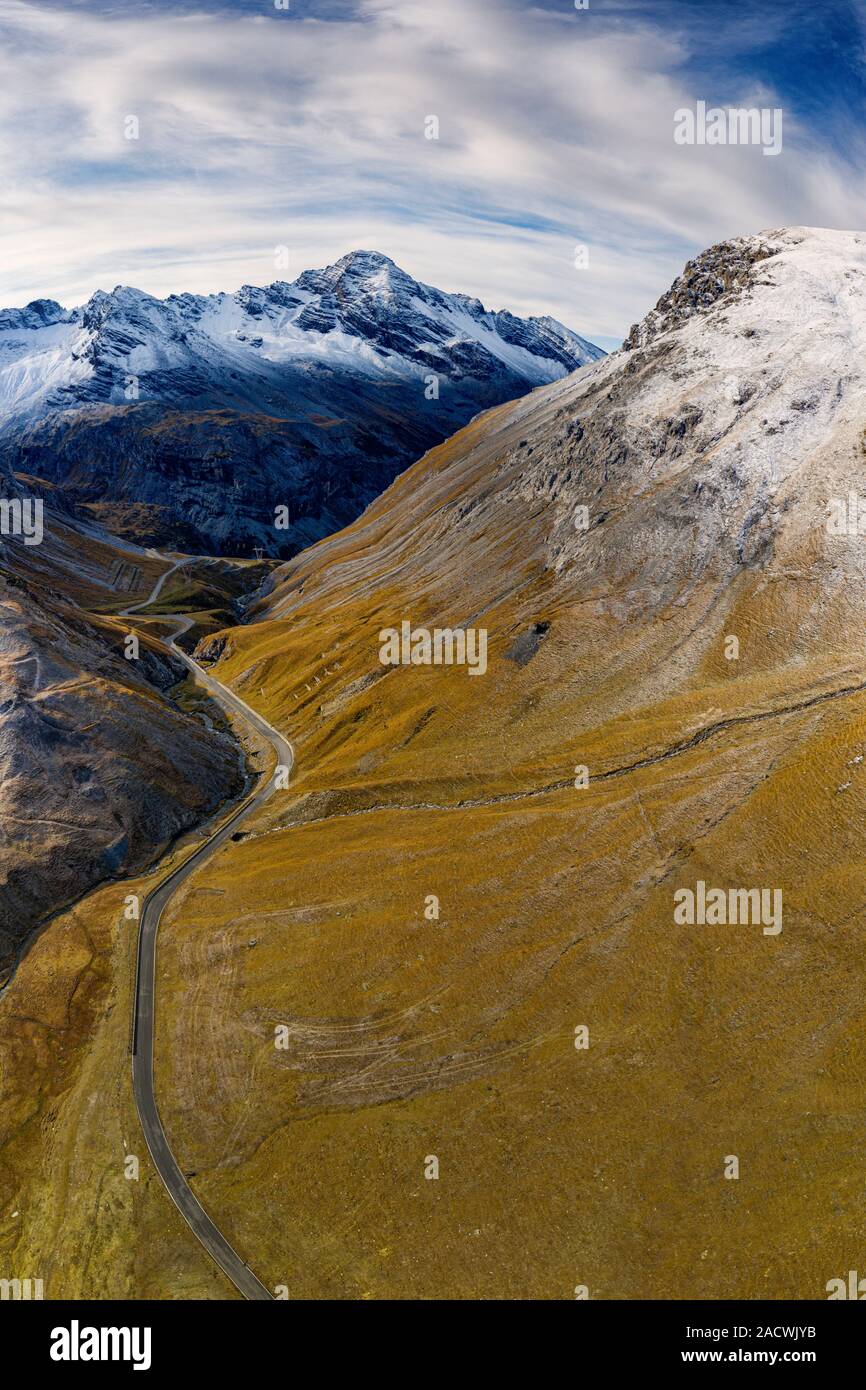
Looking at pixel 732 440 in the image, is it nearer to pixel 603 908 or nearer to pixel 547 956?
pixel 603 908

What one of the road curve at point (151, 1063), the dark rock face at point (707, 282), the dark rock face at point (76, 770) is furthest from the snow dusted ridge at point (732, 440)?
the dark rock face at point (76, 770)

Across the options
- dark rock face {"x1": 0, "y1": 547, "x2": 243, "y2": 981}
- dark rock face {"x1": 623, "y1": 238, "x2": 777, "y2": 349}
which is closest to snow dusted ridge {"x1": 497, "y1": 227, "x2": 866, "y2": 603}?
dark rock face {"x1": 623, "y1": 238, "x2": 777, "y2": 349}

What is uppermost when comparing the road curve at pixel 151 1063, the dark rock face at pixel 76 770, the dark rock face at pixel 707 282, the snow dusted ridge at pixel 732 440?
the dark rock face at pixel 707 282

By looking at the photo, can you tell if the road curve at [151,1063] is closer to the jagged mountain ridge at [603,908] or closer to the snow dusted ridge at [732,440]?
the jagged mountain ridge at [603,908]

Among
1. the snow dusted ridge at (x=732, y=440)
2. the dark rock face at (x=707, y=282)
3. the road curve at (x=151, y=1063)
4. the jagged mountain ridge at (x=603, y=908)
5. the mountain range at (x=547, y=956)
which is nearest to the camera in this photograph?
the jagged mountain ridge at (x=603, y=908)

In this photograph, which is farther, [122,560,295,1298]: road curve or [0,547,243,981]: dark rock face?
[0,547,243,981]: dark rock face

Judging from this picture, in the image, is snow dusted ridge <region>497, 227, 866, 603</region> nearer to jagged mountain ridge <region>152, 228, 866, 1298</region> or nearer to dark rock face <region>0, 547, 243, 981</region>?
jagged mountain ridge <region>152, 228, 866, 1298</region>

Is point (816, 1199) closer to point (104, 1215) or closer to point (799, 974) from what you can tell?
point (799, 974)

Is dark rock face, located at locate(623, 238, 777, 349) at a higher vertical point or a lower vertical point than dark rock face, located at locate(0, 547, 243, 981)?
higher

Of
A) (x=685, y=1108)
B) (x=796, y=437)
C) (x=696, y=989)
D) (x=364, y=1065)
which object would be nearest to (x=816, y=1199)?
(x=685, y=1108)

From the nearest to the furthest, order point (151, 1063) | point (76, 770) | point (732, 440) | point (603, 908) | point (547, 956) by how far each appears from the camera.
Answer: point (151, 1063) < point (547, 956) < point (603, 908) < point (76, 770) < point (732, 440)

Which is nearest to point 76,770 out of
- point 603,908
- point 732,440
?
point 603,908

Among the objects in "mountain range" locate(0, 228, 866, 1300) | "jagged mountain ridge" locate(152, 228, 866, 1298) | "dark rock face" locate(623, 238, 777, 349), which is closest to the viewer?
"jagged mountain ridge" locate(152, 228, 866, 1298)
